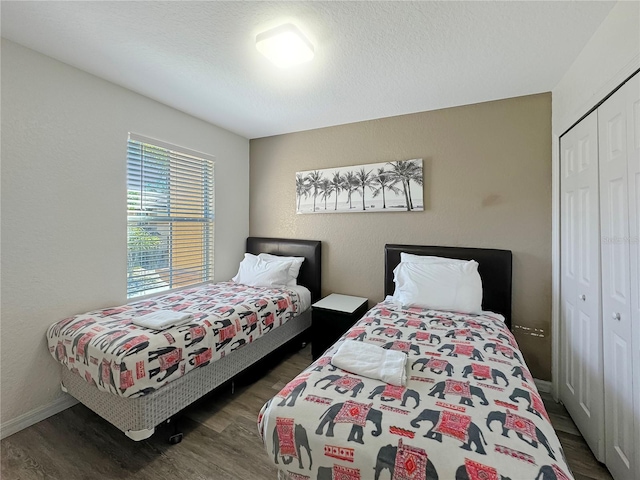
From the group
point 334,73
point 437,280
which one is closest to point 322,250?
point 437,280

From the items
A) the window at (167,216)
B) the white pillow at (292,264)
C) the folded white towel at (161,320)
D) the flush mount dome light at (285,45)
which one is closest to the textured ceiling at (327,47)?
the flush mount dome light at (285,45)

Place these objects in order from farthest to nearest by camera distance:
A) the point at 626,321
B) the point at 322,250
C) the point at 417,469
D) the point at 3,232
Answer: the point at 322,250, the point at 3,232, the point at 626,321, the point at 417,469

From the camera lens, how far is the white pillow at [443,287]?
223 centimetres

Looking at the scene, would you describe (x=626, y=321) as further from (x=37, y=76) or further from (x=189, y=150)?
(x=37, y=76)

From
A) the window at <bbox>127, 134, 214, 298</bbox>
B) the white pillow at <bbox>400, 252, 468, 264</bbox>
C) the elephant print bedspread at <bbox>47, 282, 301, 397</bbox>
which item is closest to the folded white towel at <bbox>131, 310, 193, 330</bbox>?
the elephant print bedspread at <bbox>47, 282, 301, 397</bbox>

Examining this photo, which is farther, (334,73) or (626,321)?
(334,73)

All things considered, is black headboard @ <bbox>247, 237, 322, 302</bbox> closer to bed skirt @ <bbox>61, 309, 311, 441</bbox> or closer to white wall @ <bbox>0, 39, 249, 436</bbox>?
bed skirt @ <bbox>61, 309, 311, 441</bbox>

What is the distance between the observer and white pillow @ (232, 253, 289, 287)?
3061 mm

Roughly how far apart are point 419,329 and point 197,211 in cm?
266

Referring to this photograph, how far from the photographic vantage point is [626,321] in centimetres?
139

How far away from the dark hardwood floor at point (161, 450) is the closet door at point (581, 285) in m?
0.21

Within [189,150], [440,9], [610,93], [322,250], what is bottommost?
[322,250]

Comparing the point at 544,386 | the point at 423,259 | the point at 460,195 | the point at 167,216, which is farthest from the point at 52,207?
the point at 544,386

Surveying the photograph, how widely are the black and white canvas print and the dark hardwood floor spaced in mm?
2099
